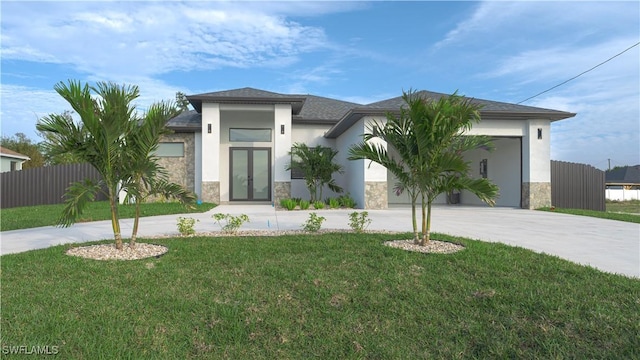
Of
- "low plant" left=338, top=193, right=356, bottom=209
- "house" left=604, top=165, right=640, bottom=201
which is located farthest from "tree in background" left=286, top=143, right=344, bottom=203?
"house" left=604, top=165, right=640, bottom=201


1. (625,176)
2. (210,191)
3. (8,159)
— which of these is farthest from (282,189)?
(625,176)

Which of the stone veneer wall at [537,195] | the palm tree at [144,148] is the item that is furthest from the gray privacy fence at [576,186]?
the palm tree at [144,148]

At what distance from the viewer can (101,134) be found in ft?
17.9

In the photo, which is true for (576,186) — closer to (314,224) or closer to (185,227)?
(314,224)

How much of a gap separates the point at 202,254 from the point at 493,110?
478 inches

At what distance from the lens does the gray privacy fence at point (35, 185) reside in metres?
17.0

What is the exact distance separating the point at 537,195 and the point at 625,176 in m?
46.9

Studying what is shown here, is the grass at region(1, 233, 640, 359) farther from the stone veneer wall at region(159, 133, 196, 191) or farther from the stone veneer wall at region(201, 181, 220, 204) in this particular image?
the stone veneer wall at region(159, 133, 196, 191)

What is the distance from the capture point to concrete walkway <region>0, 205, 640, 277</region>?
19.9ft

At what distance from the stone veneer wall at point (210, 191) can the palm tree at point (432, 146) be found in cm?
1040

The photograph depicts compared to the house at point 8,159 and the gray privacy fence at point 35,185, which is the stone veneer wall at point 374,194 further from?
the house at point 8,159

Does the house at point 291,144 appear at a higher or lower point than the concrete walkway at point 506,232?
higher

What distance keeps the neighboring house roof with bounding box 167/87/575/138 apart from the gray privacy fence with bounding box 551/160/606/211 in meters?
2.43

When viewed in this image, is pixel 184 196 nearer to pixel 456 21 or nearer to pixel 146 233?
pixel 146 233
